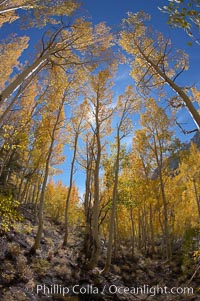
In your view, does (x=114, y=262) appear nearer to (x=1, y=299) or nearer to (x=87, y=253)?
(x=87, y=253)

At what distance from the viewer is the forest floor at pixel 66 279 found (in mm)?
7148

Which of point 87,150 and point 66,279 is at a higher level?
point 87,150

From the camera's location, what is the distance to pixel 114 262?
15359mm

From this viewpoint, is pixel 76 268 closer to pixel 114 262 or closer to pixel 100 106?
pixel 114 262

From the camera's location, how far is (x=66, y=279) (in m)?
9.08

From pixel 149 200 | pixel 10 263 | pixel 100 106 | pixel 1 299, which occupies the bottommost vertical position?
pixel 1 299

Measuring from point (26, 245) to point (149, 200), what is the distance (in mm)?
9875

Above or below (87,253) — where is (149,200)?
above

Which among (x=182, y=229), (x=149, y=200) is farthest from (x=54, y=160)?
(x=182, y=229)

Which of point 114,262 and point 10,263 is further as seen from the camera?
point 114,262

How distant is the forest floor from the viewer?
7.15 metres

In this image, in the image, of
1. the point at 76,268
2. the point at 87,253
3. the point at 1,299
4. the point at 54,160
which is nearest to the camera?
the point at 1,299

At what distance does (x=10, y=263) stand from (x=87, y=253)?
4.62 m

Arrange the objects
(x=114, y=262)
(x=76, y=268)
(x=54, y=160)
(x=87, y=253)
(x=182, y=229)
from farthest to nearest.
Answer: (x=182, y=229) < (x=54, y=160) < (x=114, y=262) < (x=87, y=253) < (x=76, y=268)
